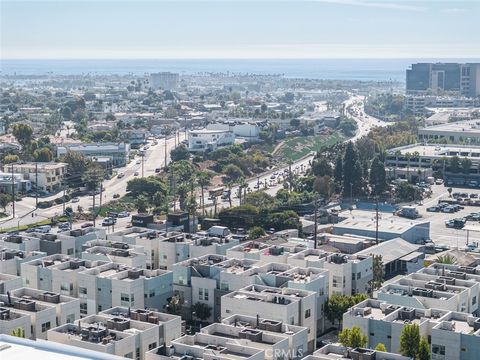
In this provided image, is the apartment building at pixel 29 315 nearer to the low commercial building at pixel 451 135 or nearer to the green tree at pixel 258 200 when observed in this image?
the green tree at pixel 258 200

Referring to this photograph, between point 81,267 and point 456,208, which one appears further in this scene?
point 456,208

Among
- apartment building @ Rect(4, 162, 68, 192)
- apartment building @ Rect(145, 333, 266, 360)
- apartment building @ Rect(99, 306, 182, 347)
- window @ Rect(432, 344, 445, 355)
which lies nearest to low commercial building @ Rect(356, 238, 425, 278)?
window @ Rect(432, 344, 445, 355)

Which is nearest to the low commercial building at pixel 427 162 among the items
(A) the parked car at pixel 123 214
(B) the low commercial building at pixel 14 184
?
(A) the parked car at pixel 123 214

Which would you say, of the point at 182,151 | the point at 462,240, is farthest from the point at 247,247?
the point at 182,151

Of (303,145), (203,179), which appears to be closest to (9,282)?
(203,179)

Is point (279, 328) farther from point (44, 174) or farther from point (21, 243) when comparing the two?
point (44, 174)

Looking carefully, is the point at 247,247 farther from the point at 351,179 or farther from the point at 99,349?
the point at 351,179
